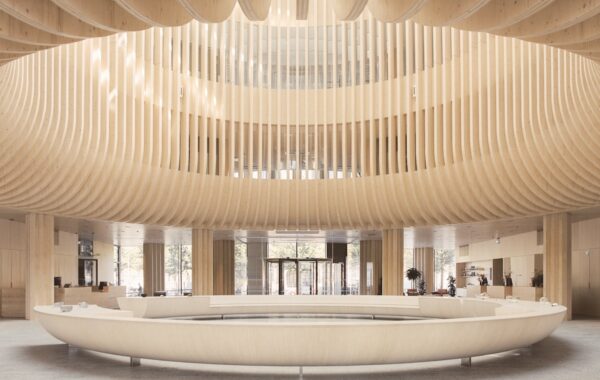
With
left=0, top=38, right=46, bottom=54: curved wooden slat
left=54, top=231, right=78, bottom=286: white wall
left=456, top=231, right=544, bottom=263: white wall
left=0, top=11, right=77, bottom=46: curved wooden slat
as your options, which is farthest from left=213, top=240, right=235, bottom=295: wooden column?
left=0, top=11, right=77, bottom=46: curved wooden slat

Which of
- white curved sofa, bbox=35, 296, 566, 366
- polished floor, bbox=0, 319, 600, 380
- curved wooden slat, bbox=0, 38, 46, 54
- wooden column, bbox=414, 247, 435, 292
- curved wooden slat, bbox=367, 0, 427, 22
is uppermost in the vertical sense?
curved wooden slat, bbox=367, 0, 427, 22

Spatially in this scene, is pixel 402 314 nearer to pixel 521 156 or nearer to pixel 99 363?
pixel 521 156

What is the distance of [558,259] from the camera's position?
1634 cm

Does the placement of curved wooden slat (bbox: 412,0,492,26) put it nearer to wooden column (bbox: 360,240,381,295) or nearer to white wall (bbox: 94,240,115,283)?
wooden column (bbox: 360,240,381,295)

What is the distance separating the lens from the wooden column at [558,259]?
1620 centimetres

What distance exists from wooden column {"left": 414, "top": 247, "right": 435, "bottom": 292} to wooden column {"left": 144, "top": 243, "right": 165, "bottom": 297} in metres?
13.2

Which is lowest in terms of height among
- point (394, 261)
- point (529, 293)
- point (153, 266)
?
point (153, 266)

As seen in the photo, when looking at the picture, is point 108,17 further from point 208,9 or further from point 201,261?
point 201,261

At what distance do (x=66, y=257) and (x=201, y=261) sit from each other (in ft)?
20.4

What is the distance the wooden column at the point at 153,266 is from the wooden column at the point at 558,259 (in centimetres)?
1950

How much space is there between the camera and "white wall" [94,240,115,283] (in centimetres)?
2961

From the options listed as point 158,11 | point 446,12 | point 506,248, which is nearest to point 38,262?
point 158,11

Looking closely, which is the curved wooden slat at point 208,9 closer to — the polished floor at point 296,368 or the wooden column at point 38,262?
the polished floor at point 296,368

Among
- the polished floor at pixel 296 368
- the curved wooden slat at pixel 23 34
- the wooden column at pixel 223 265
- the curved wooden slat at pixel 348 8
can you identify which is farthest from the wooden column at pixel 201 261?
the curved wooden slat at pixel 348 8
